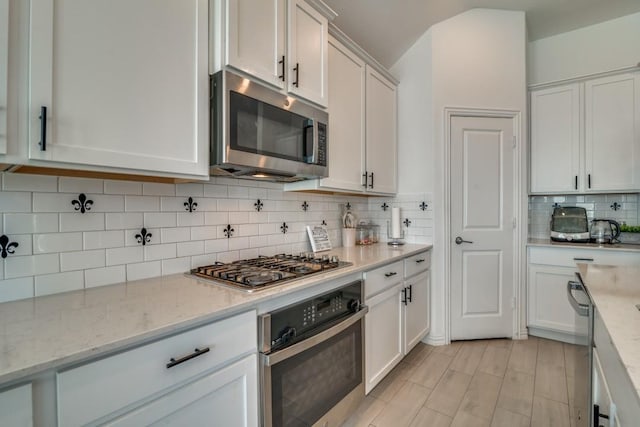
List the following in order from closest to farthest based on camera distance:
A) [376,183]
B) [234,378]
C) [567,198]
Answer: [234,378] < [376,183] < [567,198]

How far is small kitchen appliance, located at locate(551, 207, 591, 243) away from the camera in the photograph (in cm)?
277

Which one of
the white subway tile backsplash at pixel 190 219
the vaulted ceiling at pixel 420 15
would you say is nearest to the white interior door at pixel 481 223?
the vaulted ceiling at pixel 420 15

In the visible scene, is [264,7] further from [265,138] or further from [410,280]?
[410,280]

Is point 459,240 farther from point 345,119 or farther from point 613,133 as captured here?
point 613,133

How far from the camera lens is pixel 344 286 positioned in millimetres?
1531

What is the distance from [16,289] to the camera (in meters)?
1.03

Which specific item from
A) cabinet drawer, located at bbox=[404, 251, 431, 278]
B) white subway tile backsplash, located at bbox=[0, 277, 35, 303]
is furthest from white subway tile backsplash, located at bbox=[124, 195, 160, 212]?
cabinet drawer, located at bbox=[404, 251, 431, 278]

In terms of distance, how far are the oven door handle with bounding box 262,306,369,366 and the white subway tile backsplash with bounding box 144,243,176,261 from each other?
0.69 meters

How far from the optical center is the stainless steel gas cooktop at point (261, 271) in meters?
1.22

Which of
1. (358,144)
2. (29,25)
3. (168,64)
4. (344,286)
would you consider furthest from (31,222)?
(358,144)

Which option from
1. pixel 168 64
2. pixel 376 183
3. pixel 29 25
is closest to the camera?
pixel 29 25

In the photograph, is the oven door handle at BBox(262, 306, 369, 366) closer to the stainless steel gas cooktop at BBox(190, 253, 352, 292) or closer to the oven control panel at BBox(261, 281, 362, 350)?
the oven control panel at BBox(261, 281, 362, 350)

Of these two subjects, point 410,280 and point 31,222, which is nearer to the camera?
point 31,222

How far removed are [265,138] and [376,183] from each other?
4.37 feet
